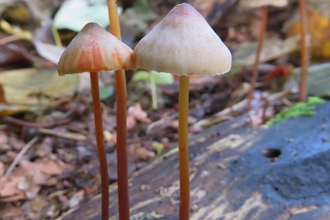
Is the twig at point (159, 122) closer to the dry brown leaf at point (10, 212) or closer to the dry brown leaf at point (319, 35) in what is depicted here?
the dry brown leaf at point (10, 212)

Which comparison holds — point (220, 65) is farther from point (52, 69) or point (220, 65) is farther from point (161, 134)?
point (52, 69)

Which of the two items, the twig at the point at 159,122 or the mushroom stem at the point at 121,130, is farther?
the twig at the point at 159,122

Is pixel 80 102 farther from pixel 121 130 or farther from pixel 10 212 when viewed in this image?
pixel 121 130

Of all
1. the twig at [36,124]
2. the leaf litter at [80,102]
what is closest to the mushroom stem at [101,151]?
the leaf litter at [80,102]

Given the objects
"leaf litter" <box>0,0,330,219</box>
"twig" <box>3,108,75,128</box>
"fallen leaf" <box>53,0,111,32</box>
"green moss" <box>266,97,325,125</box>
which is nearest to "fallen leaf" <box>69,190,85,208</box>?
"leaf litter" <box>0,0,330,219</box>

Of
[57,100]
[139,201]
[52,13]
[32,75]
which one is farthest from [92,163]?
[52,13]

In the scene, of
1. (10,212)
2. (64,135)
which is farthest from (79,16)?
(10,212)
